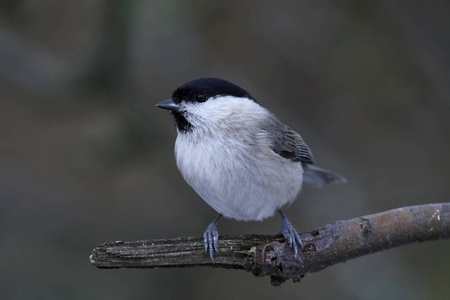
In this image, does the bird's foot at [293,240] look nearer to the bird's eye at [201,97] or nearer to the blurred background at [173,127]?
the bird's eye at [201,97]

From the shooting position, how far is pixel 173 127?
13.0 ft

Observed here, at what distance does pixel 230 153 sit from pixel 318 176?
119 cm

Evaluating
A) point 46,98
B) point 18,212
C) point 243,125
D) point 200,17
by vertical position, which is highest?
point 200,17

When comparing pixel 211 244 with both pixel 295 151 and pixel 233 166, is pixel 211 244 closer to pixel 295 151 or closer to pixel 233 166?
pixel 233 166

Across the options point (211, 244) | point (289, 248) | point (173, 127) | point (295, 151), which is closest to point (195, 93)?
point (295, 151)

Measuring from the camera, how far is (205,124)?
251 centimetres

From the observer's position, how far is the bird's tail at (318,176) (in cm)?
332

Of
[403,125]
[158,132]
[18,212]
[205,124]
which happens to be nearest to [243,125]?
[205,124]

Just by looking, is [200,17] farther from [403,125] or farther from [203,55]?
[403,125]

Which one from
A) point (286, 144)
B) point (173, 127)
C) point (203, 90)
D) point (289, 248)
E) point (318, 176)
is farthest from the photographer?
point (173, 127)

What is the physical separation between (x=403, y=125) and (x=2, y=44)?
11.0 ft

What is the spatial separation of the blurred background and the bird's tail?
0.53 meters

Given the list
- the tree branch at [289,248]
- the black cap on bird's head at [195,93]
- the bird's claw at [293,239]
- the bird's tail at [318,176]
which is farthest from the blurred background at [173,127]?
the bird's claw at [293,239]

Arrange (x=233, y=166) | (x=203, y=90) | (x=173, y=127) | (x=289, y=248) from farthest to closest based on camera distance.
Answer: (x=173, y=127), (x=203, y=90), (x=233, y=166), (x=289, y=248)
